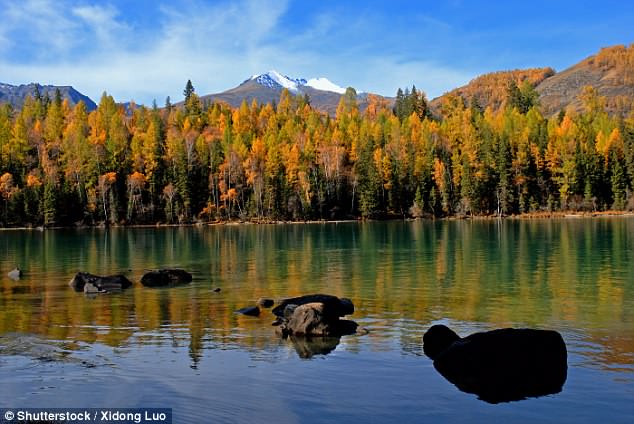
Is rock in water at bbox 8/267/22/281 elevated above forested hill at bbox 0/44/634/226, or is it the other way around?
forested hill at bbox 0/44/634/226

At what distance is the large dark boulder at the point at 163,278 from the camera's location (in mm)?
39875

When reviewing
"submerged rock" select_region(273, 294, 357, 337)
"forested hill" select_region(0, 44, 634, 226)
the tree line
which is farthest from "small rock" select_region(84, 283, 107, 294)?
"forested hill" select_region(0, 44, 634, 226)

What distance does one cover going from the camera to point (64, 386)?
17203 millimetres

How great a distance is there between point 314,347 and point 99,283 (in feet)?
66.1

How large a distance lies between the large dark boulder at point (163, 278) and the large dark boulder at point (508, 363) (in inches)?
989

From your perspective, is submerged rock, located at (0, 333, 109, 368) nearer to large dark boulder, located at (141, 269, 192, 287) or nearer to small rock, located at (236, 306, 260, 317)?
small rock, located at (236, 306, 260, 317)

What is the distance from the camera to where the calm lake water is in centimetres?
1563

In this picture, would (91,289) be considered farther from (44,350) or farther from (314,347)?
(314,347)

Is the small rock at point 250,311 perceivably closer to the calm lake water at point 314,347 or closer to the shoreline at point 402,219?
the calm lake water at point 314,347

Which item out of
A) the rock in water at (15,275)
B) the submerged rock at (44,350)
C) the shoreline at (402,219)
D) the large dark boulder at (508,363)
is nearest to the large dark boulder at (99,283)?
the rock in water at (15,275)

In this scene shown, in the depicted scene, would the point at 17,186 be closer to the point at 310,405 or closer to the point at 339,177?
the point at 339,177

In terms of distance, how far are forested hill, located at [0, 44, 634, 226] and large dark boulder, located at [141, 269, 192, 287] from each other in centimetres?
9712

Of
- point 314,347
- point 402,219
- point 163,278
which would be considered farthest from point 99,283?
point 402,219

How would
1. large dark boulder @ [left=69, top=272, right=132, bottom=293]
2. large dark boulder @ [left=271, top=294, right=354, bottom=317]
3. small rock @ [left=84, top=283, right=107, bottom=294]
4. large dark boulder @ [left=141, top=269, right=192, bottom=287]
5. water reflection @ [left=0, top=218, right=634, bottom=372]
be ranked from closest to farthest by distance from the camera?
water reflection @ [left=0, top=218, right=634, bottom=372], large dark boulder @ [left=271, top=294, right=354, bottom=317], small rock @ [left=84, top=283, right=107, bottom=294], large dark boulder @ [left=69, top=272, right=132, bottom=293], large dark boulder @ [left=141, top=269, right=192, bottom=287]
